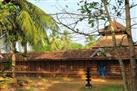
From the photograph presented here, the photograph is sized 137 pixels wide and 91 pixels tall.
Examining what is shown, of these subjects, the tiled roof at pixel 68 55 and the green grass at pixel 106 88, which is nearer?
the green grass at pixel 106 88

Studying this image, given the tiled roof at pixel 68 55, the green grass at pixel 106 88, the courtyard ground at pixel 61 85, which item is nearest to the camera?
the green grass at pixel 106 88

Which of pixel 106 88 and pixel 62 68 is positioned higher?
pixel 62 68

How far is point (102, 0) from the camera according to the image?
7168 millimetres

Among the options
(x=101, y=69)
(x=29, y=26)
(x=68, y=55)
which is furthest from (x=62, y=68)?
(x=29, y=26)

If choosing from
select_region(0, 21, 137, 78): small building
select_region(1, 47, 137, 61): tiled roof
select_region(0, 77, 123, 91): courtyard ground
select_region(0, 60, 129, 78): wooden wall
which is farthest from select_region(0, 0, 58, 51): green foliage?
select_region(0, 60, 129, 78): wooden wall

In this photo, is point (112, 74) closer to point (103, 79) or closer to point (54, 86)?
point (103, 79)

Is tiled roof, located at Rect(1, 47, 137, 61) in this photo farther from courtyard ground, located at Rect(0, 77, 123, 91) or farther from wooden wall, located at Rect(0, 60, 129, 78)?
courtyard ground, located at Rect(0, 77, 123, 91)

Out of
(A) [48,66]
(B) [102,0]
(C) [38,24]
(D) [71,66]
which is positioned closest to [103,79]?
(D) [71,66]

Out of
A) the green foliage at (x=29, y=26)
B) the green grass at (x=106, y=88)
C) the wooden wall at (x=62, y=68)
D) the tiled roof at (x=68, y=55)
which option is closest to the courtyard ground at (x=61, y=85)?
the green grass at (x=106, y=88)

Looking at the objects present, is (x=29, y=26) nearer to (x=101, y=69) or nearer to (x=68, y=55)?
(x=68, y=55)

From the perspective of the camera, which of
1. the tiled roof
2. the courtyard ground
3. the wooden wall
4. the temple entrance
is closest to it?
the courtyard ground

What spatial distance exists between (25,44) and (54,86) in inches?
150

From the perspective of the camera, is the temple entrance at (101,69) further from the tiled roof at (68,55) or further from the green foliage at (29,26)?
the green foliage at (29,26)

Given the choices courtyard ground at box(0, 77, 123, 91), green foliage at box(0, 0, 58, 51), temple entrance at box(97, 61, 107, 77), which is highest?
green foliage at box(0, 0, 58, 51)
